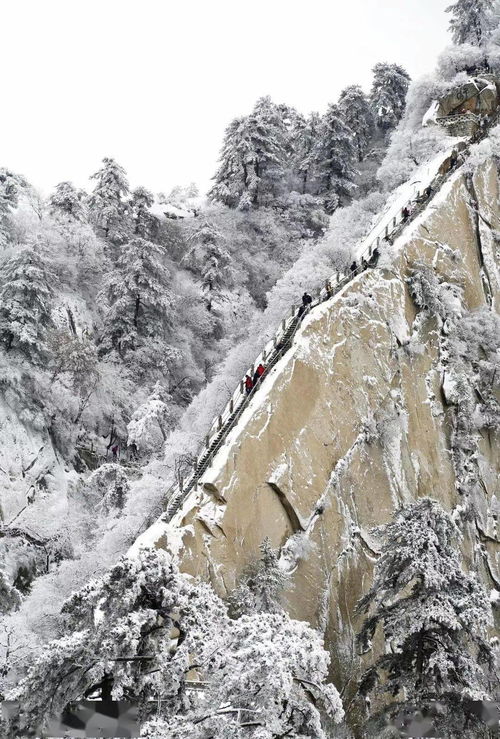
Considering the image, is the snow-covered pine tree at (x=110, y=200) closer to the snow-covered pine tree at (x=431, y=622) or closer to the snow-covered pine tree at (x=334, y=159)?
the snow-covered pine tree at (x=334, y=159)

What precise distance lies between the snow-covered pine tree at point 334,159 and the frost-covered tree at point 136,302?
18.5 m

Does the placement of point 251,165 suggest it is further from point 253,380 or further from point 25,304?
point 253,380

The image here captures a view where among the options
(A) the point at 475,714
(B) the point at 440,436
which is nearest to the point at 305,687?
(A) the point at 475,714

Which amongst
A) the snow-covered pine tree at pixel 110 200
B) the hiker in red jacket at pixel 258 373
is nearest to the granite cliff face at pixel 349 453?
the hiker in red jacket at pixel 258 373

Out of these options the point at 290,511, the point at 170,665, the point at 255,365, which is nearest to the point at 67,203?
the point at 255,365

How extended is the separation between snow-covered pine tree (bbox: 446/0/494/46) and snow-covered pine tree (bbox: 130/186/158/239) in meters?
32.5

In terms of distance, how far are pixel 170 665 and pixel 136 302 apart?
81.8 ft

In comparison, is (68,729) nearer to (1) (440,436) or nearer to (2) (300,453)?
(2) (300,453)

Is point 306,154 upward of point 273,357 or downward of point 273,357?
upward

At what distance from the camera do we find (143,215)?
1586 inches

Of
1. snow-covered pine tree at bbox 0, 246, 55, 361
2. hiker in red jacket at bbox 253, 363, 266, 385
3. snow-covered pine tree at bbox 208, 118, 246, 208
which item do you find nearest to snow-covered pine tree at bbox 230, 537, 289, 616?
hiker in red jacket at bbox 253, 363, 266, 385

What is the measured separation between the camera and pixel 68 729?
8625 millimetres

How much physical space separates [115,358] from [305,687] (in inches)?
906

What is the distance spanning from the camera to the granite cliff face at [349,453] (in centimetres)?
1709
